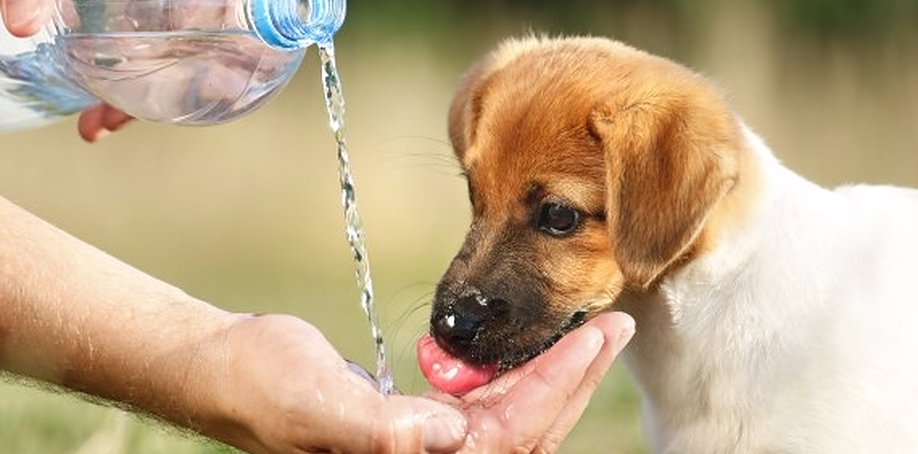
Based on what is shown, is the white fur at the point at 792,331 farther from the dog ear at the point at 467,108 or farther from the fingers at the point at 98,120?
A: the fingers at the point at 98,120

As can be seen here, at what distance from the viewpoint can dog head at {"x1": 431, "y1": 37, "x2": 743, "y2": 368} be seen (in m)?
4.46

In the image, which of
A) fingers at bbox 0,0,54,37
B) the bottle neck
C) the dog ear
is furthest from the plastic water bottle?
the dog ear

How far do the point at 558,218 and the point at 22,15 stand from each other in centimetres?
131

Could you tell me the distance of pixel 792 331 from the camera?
441 cm

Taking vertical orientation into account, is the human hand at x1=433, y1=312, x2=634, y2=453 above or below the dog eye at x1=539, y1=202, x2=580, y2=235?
below

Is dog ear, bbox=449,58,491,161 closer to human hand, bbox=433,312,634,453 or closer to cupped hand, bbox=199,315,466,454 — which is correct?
human hand, bbox=433,312,634,453

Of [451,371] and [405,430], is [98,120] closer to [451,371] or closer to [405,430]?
[451,371]

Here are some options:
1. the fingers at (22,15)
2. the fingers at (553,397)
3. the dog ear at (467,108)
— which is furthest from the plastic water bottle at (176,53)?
the fingers at (553,397)

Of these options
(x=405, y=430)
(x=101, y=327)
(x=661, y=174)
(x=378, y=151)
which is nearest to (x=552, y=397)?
(x=405, y=430)

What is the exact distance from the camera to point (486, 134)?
4727 mm

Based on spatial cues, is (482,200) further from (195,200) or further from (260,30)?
(195,200)

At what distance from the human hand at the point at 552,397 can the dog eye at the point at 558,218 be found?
0.54 m

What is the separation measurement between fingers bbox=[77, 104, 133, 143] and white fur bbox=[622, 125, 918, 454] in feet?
4.37

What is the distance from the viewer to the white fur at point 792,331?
169 inches
